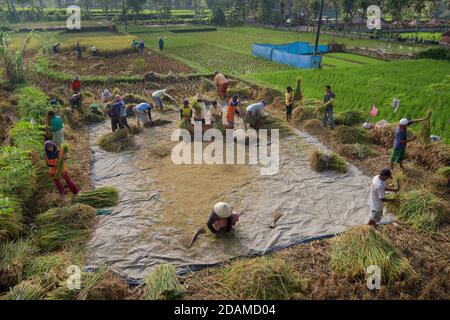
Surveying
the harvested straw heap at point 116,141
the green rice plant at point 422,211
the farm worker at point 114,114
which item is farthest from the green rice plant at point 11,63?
the green rice plant at point 422,211

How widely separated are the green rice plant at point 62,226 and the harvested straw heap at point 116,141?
2.93 meters

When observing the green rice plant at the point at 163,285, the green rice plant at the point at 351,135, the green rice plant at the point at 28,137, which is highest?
the green rice plant at the point at 28,137

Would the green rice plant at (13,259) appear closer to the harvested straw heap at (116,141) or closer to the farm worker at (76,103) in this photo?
the harvested straw heap at (116,141)

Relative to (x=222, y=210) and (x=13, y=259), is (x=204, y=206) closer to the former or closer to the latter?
(x=222, y=210)

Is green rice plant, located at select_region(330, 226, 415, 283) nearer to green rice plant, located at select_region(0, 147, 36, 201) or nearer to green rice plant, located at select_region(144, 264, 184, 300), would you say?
green rice plant, located at select_region(144, 264, 184, 300)

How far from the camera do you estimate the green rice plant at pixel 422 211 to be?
5.65 m

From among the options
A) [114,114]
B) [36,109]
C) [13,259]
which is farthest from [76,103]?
[13,259]

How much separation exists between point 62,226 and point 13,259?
922 millimetres

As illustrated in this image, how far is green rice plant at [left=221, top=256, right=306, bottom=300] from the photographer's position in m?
4.40

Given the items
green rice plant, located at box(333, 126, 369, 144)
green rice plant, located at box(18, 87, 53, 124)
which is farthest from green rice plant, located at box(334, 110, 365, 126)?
green rice plant, located at box(18, 87, 53, 124)

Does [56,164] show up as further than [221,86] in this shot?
No

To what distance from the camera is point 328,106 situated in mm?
9438
